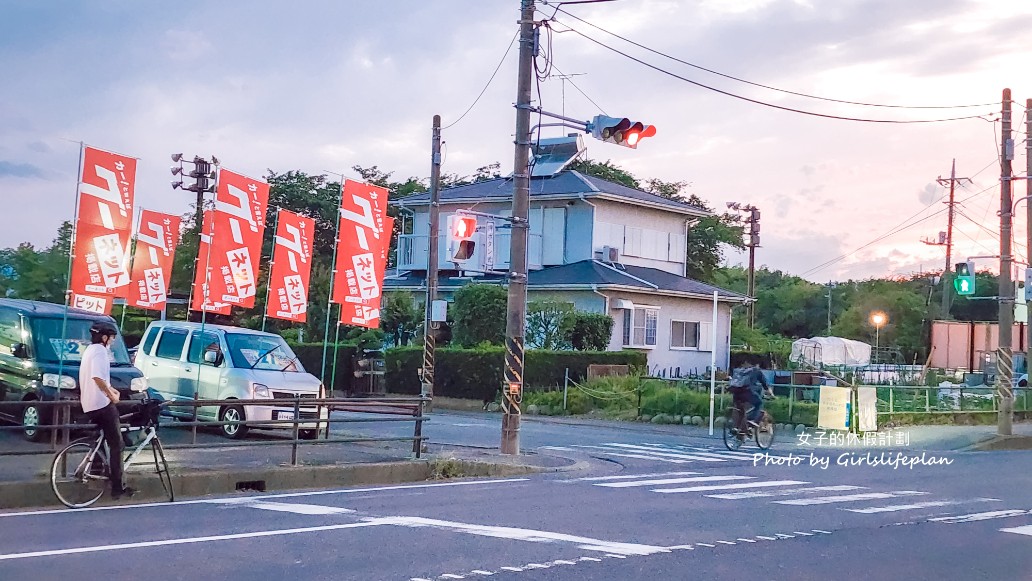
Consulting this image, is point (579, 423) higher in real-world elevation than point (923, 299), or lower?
lower

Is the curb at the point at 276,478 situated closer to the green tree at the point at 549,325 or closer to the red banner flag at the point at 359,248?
the red banner flag at the point at 359,248

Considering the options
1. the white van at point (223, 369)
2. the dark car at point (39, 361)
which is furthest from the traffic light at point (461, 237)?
the dark car at point (39, 361)

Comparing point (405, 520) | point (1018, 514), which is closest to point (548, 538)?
point (405, 520)

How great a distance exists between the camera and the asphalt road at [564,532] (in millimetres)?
8828

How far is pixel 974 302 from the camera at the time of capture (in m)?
82.1

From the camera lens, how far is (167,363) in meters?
21.1

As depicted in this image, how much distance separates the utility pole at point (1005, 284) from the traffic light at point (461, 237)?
1346 centimetres

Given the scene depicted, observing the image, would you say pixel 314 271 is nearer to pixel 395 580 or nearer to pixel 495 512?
pixel 495 512

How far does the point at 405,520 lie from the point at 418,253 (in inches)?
1399

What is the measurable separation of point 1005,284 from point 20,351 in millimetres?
20634

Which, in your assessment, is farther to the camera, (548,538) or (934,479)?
(934,479)

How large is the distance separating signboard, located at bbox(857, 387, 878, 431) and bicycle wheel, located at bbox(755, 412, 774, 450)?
3959mm

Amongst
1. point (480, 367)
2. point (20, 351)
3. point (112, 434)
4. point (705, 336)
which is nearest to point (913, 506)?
point (112, 434)

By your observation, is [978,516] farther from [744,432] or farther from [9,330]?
[9,330]
